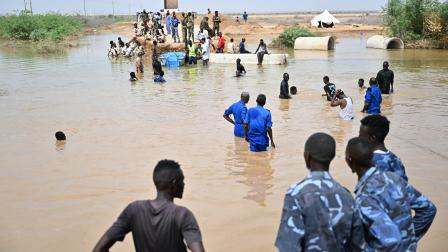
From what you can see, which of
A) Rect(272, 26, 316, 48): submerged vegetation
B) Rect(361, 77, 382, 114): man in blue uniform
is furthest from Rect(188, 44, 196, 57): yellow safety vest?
Rect(272, 26, 316, 48): submerged vegetation

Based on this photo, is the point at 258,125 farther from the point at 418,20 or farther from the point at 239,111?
the point at 418,20

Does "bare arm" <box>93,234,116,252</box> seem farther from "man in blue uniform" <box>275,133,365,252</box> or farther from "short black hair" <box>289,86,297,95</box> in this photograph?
"short black hair" <box>289,86,297,95</box>

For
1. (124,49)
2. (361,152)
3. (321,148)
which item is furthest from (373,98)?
(124,49)

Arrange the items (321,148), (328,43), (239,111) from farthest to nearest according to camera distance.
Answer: (328,43) < (239,111) < (321,148)

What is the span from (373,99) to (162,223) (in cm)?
1036

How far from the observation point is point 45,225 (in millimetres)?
6145

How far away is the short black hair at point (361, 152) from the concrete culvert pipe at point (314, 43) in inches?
1269

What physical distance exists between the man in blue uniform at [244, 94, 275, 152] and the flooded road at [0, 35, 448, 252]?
0.68 ft

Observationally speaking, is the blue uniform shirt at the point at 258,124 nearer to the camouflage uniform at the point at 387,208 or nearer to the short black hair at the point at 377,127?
the short black hair at the point at 377,127

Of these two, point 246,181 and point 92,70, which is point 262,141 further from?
point 92,70

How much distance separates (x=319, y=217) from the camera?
2861mm

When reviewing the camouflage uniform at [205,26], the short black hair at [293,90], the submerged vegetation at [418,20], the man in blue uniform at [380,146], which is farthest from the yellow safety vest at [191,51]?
the man in blue uniform at [380,146]

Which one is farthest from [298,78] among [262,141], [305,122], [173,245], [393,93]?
[173,245]

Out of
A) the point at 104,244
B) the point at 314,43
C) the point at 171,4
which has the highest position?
the point at 171,4
